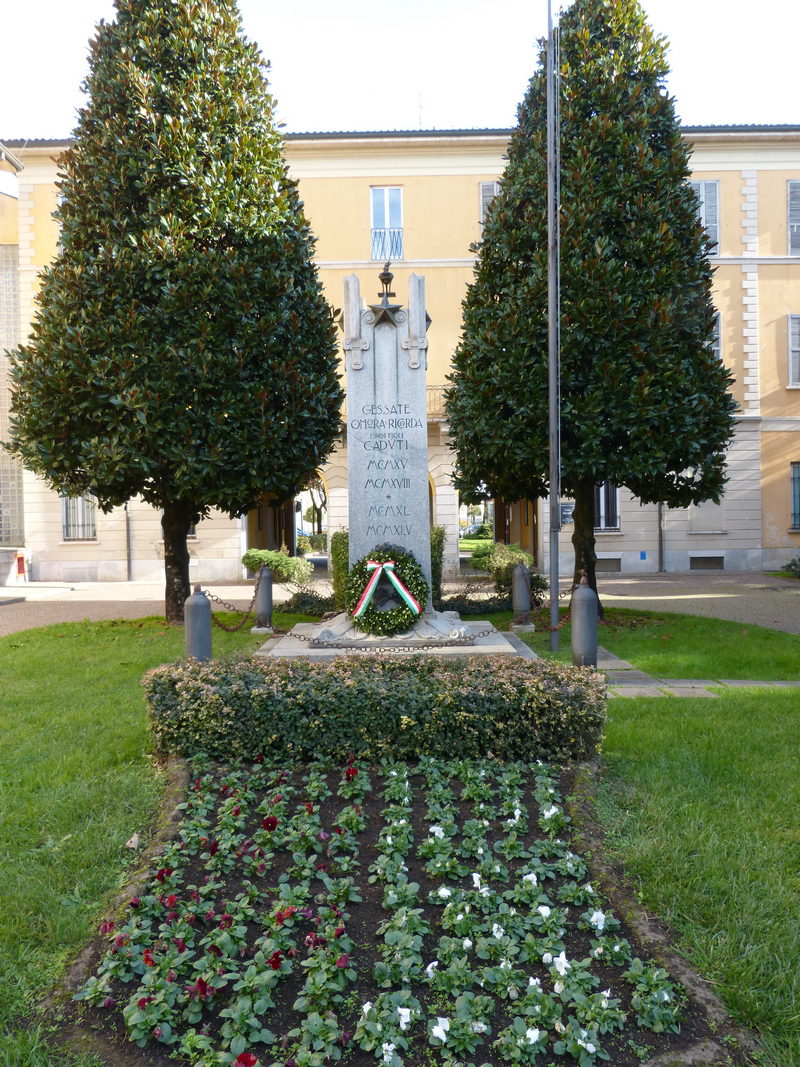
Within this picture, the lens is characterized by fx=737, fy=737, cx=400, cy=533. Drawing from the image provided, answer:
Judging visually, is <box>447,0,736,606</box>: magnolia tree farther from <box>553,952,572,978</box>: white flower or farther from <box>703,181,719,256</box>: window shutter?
<box>703,181,719,256</box>: window shutter

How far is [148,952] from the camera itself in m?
2.67

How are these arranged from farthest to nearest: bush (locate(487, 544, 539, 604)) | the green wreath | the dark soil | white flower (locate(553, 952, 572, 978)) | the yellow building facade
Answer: the yellow building facade
bush (locate(487, 544, 539, 604))
the green wreath
white flower (locate(553, 952, 572, 978))
the dark soil

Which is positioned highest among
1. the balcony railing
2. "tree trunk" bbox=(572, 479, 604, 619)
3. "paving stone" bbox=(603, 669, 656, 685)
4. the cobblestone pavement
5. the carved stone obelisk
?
the balcony railing

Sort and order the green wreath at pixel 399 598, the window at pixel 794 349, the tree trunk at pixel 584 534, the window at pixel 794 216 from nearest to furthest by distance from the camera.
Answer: the green wreath at pixel 399 598 < the tree trunk at pixel 584 534 < the window at pixel 794 216 < the window at pixel 794 349

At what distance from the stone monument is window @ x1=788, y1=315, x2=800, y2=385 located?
629 inches

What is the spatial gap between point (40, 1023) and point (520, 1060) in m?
1.60

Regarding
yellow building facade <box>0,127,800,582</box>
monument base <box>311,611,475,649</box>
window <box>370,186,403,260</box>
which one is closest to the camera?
monument base <box>311,611,475,649</box>

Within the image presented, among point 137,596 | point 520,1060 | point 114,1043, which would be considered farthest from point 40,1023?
point 137,596

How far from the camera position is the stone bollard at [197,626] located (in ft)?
22.1

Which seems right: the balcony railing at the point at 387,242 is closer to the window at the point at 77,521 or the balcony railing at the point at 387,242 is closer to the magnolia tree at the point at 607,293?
the magnolia tree at the point at 607,293

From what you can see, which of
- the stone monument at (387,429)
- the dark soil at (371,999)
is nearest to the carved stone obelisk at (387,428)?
the stone monument at (387,429)

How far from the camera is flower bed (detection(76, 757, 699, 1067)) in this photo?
2361 mm

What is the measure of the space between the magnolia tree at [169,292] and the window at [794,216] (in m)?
16.5

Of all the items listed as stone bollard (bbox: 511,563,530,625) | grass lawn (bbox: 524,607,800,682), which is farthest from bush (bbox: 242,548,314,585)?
grass lawn (bbox: 524,607,800,682)
